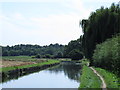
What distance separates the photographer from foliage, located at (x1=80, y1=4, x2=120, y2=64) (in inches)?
1325

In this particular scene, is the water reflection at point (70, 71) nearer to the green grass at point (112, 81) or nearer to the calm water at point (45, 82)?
the calm water at point (45, 82)

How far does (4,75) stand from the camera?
101ft

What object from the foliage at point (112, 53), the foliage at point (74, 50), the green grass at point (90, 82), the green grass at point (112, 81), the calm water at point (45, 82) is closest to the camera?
the green grass at point (112, 81)

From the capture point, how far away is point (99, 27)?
115 feet

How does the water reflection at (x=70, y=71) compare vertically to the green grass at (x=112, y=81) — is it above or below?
below

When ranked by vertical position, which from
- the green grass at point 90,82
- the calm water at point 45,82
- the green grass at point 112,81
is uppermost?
the green grass at point 112,81

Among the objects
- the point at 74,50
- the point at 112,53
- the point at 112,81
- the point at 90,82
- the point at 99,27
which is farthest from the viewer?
the point at 74,50

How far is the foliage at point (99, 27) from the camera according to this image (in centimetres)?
3366

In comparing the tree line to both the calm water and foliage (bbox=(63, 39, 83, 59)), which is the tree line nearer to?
the calm water

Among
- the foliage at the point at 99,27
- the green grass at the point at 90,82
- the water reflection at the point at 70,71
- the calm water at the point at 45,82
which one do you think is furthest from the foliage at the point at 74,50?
the green grass at the point at 90,82

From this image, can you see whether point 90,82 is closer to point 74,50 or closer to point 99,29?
point 99,29

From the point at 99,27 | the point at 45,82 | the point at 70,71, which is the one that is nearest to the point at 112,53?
the point at 45,82

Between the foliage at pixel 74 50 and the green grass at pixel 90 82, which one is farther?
the foliage at pixel 74 50

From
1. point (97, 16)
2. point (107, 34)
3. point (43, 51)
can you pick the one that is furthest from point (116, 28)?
point (43, 51)
